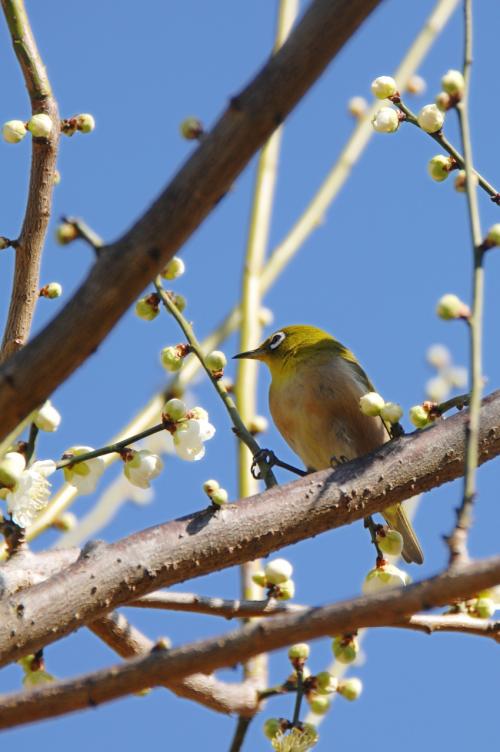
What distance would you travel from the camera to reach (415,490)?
345cm

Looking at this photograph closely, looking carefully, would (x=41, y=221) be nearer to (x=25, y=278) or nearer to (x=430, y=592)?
(x=25, y=278)

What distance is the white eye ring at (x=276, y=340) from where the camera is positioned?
20.9ft

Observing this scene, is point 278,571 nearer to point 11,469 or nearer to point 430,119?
point 11,469

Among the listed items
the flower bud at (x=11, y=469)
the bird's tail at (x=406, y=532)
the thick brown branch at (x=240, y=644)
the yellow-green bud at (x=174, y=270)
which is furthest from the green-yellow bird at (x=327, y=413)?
the thick brown branch at (x=240, y=644)

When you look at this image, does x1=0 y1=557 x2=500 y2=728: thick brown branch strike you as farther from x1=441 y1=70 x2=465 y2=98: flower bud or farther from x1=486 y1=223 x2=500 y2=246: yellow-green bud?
x1=441 y1=70 x2=465 y2=98: flower bud

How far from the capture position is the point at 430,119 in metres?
3.60

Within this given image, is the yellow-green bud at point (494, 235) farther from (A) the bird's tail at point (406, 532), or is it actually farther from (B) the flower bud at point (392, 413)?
(A) the bird's tail at point (406, 532)

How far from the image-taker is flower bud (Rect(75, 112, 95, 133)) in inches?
147

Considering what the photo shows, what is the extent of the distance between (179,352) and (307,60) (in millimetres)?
1707

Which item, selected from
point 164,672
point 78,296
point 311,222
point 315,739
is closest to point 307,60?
point 78,296

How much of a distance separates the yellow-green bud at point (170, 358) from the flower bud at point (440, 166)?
43.8 inches

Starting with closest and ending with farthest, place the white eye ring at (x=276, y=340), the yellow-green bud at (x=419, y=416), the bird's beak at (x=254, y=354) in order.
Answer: the yellow-green bud at (x=419, y=416) → the bird's beak at (x=254, y=354) → the white eye ring at (x=276, y=340)

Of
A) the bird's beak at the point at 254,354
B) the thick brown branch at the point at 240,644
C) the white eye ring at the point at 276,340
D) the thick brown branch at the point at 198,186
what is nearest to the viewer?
the thick brown branch at the point at 240,644

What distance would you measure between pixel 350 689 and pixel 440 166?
1901 millimetres
